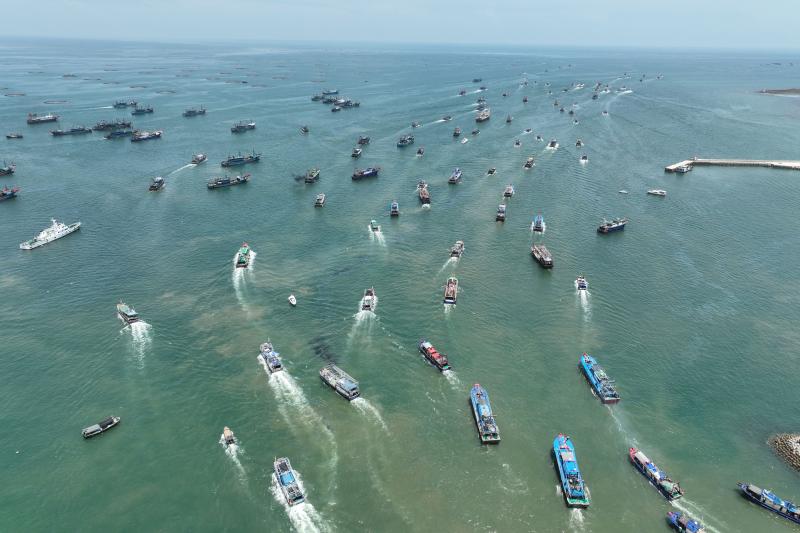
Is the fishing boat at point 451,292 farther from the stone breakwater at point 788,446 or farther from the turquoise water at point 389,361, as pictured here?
the stone breakwater at point 788,446

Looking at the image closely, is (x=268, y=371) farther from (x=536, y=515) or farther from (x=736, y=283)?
(x=736, y=283)

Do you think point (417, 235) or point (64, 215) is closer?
point (417, 235)

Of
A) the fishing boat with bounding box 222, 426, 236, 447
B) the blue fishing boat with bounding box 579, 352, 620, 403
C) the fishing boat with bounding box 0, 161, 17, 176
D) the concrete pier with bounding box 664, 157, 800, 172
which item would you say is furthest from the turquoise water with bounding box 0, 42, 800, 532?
the concrete pier with bounding box 664, 157, 800, 172

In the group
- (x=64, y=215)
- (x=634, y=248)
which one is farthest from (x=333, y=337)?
(x=64, y=215)

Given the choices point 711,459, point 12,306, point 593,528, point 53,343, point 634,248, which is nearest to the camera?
point 593,528

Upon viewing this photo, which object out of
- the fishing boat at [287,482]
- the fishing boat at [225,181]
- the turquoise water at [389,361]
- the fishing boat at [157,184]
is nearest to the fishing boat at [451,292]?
the turquoise water at [389,361]

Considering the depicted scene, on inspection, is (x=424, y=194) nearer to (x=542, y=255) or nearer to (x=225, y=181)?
(x=542, y=255)

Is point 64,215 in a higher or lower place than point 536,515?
higher

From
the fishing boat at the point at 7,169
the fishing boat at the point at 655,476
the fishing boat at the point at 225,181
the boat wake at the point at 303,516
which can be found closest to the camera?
the boat wake at the point at 303,516
